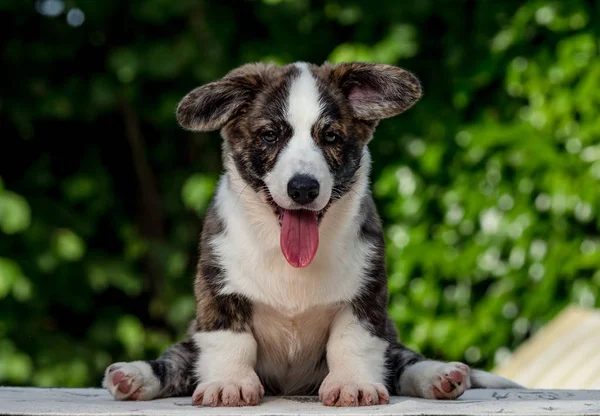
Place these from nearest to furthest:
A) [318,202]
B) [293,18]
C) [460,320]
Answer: [318,202], [460,320], [293,18]

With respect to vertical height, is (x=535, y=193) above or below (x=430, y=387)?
above

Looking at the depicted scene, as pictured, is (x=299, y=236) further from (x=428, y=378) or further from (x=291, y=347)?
(x=428, y=378)

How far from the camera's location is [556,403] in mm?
3250

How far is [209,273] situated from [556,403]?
1.43 metres

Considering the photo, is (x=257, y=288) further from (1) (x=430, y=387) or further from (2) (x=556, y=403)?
(2) (x=556, y=403)

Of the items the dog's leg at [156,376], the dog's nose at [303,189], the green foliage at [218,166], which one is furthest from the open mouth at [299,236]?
the green foliage at [218,166]

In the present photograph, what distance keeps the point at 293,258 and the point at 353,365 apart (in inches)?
18.4

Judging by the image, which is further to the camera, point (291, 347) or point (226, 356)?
point (291, 347)

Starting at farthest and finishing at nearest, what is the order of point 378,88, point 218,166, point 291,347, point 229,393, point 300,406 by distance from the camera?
point 218,166 → point 378,88 → point 291,347 → point 229,393 → point 300,406

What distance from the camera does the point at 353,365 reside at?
143 inches

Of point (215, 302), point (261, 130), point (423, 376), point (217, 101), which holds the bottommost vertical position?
point (423, 376)

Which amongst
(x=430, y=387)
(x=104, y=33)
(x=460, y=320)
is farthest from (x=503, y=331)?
(x=104, y=33)

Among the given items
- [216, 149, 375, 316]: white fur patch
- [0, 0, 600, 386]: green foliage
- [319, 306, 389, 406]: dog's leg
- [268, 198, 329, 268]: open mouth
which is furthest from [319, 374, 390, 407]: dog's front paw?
[0, 0, 600, 386]: green foliage

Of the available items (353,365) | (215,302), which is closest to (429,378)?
(353,365)
